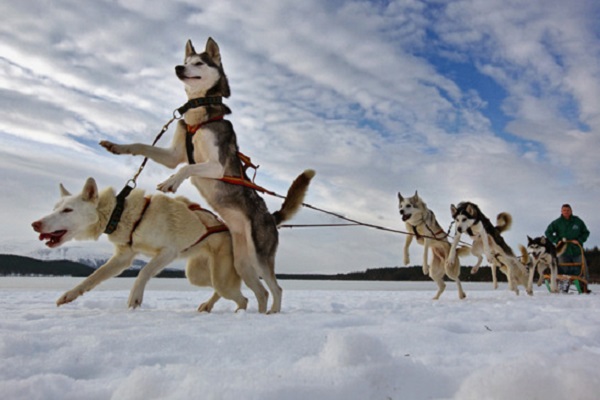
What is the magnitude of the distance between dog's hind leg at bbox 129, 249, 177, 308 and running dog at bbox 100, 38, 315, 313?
2.03 feet

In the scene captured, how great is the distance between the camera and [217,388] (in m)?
1.43

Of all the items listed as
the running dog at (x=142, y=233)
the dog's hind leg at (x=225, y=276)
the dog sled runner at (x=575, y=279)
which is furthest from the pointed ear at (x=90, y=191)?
the dog sled runner at (x=575, y=279)

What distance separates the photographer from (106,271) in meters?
4.48

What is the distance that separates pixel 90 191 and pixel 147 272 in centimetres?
93

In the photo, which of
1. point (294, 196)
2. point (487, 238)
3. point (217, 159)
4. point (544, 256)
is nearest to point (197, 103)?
point (217, 159)

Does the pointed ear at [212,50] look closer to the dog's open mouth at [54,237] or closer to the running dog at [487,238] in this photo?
the dog's open mouth at [54,237]

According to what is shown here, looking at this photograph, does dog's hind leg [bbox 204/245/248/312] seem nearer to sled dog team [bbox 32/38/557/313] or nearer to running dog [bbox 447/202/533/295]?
sled dog team [bbox 32/38/557/313]

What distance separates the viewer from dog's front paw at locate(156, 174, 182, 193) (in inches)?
152

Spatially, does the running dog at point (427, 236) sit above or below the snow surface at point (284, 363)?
above

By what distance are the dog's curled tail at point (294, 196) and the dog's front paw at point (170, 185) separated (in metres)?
1.42

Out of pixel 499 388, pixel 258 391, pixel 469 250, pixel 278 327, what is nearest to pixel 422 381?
pixel 499 388

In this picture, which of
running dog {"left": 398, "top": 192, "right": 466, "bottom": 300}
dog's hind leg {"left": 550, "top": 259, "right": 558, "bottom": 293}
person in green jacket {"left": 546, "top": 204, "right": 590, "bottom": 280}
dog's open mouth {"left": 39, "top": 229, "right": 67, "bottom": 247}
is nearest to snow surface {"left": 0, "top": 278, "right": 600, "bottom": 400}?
dog's open mouth {"left": 39, "top": 229, "right": 67, "bottom": 247}

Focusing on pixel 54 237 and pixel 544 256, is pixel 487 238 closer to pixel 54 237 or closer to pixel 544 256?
pixel 544 256

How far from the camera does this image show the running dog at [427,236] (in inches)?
367
